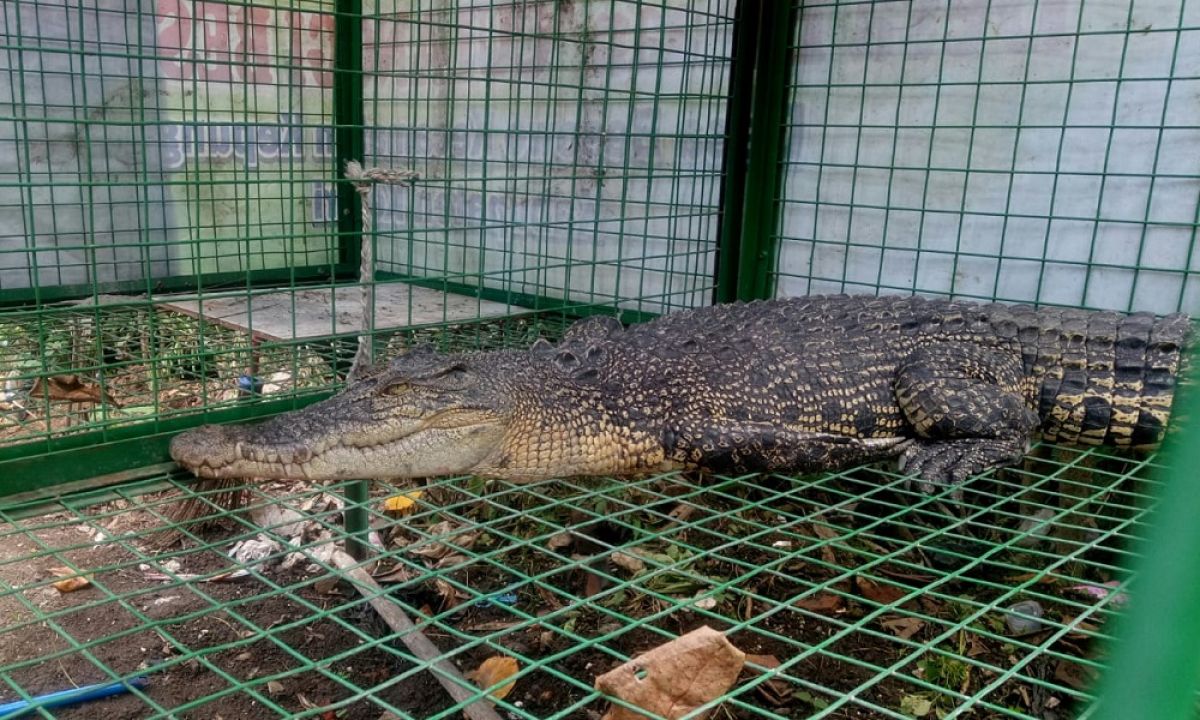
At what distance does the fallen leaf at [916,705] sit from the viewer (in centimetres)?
272

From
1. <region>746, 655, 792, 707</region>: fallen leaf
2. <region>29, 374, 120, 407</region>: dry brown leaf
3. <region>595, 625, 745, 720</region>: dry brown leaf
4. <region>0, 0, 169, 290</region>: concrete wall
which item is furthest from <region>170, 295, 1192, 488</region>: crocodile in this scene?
<region>0, 0, 169, 290</region>: concrete wall

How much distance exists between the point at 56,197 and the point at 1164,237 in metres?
5.16

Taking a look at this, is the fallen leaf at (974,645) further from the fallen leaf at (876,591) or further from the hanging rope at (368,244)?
the hanging rope at (368,244)

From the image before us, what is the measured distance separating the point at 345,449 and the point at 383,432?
0.11 meters

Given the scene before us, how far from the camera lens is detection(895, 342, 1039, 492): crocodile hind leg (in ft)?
8.86

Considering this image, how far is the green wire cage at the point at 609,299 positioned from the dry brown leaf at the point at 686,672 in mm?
508

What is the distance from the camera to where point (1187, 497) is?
0.43m

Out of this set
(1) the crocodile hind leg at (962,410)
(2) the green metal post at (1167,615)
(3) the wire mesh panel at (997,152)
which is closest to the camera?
(2) the green metal post at (1167,615)

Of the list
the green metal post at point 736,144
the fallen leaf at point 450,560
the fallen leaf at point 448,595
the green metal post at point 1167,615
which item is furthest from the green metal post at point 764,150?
the green metal post at point 1167,615

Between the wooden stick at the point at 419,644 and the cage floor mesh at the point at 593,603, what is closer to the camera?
the wooden stick at the point at 419,644

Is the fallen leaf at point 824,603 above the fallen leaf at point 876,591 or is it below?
below

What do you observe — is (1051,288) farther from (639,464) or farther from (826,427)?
(639,464)

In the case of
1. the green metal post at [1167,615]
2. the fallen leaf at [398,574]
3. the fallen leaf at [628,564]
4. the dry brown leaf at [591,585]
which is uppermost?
the green metal post at [1167,615]

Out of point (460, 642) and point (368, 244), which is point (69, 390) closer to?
point (368, 244)
